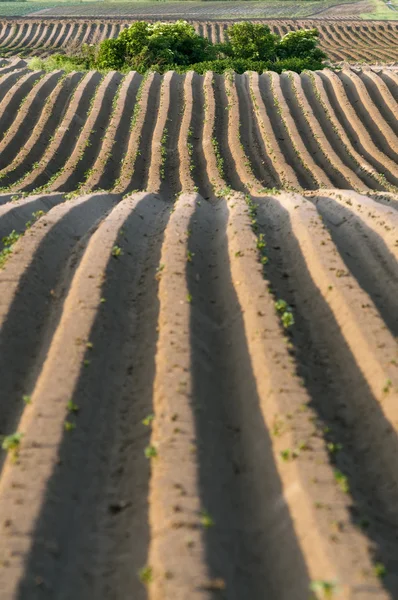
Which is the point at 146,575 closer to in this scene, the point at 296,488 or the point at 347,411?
the point at 296,488

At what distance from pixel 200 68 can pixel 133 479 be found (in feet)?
74.4

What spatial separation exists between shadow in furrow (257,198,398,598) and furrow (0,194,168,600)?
201cm

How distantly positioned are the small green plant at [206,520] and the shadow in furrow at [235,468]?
55 mm

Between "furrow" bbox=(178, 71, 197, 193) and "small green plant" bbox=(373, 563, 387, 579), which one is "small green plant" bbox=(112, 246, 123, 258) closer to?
"small green plant" bbox=(373, 563, 387, 579)

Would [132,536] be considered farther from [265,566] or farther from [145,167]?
[145,167]

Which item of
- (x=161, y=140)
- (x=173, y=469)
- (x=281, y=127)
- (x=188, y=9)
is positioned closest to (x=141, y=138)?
(x=161, y=140)

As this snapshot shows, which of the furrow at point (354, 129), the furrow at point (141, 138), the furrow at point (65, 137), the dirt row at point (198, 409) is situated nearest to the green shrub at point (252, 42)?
the furrow at point (354, 129)

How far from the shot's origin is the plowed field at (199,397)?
14.0 ft

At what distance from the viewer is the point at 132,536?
14.8ft

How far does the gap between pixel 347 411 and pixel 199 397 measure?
1.79 m

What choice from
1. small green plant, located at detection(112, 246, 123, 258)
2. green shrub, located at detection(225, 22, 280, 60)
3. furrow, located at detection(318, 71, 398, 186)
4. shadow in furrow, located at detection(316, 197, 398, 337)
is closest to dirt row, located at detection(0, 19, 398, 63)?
green shrub, located at detection(225, 22, 280, 60)

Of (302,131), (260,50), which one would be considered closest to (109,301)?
(302,131)

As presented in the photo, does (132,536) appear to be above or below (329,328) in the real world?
below

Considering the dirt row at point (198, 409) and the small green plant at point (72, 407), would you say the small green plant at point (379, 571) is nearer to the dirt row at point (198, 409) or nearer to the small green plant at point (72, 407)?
the dirt row at point (198, 409)
